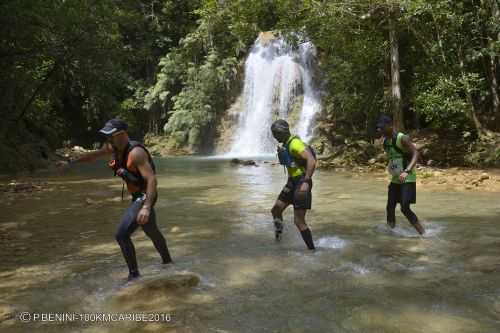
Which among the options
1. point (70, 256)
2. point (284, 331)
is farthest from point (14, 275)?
point (284, 331)

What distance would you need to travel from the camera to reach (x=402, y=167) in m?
7.06

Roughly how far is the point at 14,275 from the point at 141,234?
8.02 feet

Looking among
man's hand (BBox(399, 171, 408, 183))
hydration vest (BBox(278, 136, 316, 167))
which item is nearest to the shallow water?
man's hand (BBox(399, 171, 408, 183))

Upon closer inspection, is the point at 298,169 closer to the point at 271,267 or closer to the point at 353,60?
the point at 271,267

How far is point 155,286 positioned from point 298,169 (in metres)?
2.41

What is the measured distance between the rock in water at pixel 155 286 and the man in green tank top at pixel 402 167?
3.39 metres

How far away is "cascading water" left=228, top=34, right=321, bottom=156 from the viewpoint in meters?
31.4

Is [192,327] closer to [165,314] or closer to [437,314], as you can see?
[165,314]

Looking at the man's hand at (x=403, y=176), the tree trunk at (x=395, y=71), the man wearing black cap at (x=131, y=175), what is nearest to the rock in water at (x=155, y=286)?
the man wearing black cap at (x=131, y=175)

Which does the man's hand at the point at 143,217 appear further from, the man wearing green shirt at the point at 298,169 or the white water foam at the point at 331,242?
the white water foam at the point at 331,242

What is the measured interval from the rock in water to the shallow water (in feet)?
0.31

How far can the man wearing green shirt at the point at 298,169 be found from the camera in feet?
19.9

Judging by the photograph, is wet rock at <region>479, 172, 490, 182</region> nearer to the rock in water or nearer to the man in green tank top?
the man in green tank top

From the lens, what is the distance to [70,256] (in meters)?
6.50
